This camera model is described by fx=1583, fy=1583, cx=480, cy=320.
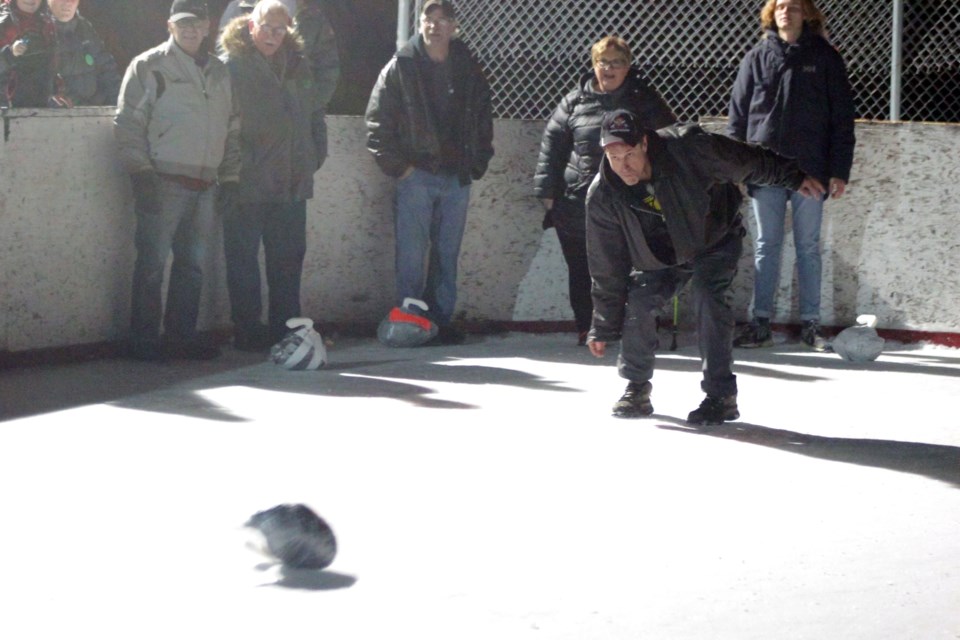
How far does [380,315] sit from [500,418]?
123 inches

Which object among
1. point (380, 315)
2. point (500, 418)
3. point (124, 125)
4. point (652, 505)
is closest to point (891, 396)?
point (500, 418)

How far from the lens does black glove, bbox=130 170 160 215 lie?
8.73 m

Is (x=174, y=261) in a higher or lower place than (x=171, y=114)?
lower

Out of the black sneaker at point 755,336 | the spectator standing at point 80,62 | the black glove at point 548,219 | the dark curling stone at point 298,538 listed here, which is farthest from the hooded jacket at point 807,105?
the dark curling stone at point 298,538

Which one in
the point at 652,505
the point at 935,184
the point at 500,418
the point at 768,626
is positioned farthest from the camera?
the point at 935,184

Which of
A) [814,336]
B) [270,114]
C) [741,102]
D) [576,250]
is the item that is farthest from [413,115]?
[814,336]

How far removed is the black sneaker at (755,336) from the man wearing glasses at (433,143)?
5.79 ft

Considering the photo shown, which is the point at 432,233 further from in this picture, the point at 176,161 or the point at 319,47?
the point at 176,161

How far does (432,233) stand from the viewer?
10.0 m

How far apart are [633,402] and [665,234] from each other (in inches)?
35.5

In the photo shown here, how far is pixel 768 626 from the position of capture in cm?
436

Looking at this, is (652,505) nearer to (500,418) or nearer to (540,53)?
(500,418)

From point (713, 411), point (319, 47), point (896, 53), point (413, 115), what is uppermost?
point (896, 53)

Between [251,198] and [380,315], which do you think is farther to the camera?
[380,315]
